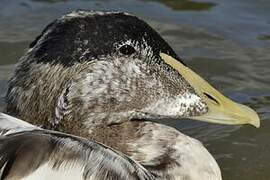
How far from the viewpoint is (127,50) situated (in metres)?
6.07

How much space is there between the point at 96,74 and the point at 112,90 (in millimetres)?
152

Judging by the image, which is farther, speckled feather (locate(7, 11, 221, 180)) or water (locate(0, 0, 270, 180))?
water (locate(0, 0, 270, 180))

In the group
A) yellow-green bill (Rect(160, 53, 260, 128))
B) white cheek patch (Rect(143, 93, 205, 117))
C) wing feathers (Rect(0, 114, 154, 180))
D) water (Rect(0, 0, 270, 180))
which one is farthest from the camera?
water (Rect(0, 0, 270, 180))

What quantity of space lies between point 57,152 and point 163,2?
14.2 ft

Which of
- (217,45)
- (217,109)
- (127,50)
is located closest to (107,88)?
(127,50)

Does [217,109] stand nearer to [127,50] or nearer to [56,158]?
[127,50]

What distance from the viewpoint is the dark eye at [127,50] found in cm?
604

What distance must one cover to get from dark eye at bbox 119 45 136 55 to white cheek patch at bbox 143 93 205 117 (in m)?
0.36

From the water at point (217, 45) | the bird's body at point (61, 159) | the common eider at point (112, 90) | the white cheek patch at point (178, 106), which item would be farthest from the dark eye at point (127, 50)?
the water at point (217, 45)

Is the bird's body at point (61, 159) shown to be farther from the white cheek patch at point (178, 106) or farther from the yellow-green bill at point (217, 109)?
the yellow-green bill at point (217, 109)

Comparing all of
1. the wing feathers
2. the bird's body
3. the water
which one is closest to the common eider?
the bird's body

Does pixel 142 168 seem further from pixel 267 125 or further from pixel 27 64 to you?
pixel 267 125

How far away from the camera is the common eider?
235 inches

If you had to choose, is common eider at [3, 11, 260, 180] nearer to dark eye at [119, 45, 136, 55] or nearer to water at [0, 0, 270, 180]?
dark eye at [119, 45, 136, 55]
